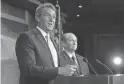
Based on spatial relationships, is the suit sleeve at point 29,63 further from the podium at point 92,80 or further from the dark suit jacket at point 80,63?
the dark suit jacket at point 80,63

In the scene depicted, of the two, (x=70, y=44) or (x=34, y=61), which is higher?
(x=70, y=44)

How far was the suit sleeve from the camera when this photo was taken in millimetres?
817

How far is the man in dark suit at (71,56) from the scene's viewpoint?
146 cm

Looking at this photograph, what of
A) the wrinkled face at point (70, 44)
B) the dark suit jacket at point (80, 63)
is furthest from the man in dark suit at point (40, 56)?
the wrinkled face at point (70, 44)

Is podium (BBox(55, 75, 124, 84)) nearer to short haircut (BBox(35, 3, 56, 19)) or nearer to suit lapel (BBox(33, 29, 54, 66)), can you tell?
suit lapel (BBox(33, 29, 54, 66))

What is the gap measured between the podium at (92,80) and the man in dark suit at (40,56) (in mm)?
83

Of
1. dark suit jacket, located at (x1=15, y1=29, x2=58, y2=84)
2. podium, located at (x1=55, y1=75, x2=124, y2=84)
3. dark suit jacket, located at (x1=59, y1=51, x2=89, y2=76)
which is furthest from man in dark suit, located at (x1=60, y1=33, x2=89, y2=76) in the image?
dark suit jacket, located at (x1=15, y1=29, x2=58, y2=84)

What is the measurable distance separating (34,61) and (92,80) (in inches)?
8.5

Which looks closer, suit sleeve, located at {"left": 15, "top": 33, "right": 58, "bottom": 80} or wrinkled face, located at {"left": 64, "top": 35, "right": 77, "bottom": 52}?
suit sleeve, located at {"left": 15, "top": 33, "right": 58, "bottom": 80}

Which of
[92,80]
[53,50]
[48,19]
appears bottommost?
[92,80]

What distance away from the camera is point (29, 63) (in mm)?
823

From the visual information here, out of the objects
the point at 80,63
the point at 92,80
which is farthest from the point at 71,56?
the point at 92,80

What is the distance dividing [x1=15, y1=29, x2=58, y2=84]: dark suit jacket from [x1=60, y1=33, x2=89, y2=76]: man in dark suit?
0.53 m

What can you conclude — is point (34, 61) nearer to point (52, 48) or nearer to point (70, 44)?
point (52, 48)
